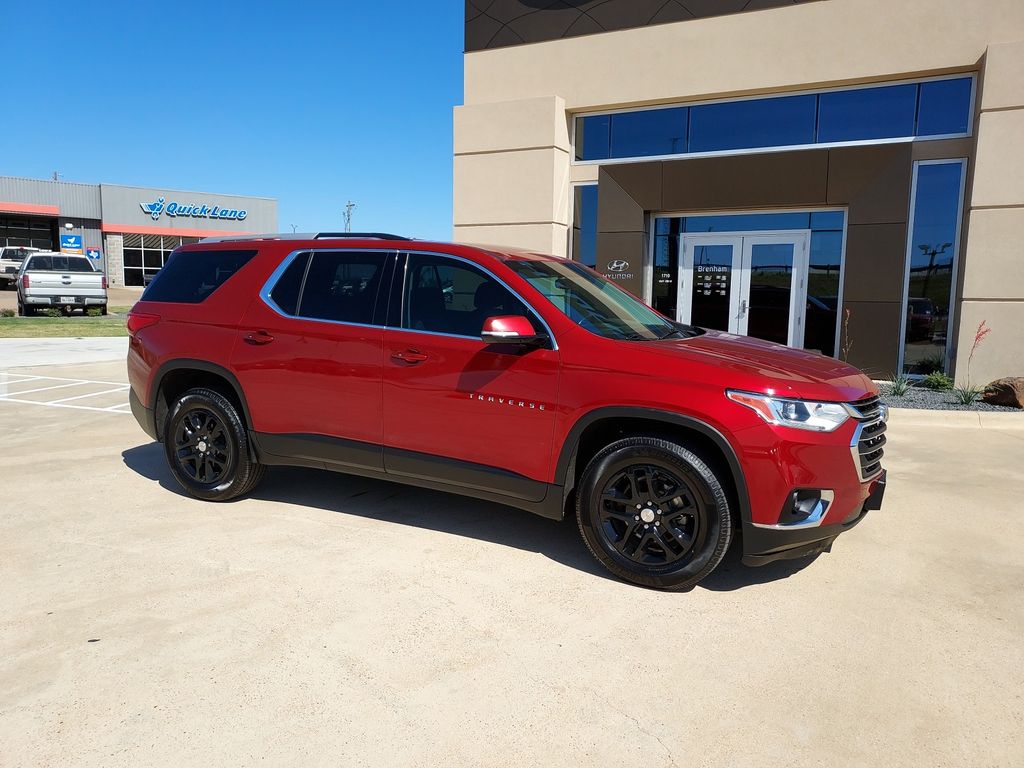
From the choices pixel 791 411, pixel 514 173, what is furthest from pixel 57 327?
pixel 791 411

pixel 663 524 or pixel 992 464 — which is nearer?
pixel 663 524

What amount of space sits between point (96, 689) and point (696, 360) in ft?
10.00

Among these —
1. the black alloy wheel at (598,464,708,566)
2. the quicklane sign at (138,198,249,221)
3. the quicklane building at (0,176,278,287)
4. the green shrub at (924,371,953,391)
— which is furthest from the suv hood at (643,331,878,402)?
the quicklane sign at (138,198,249,221)

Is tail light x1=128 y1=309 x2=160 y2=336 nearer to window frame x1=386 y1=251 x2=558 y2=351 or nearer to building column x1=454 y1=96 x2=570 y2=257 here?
window frame x1=386 y1=251 x2=558 y2=351

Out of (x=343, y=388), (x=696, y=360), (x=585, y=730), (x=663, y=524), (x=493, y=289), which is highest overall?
(x=493, y=289)

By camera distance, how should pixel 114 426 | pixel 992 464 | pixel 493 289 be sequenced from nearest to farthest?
1. pixel 493 289
2. pixel 992 464
3. pixel 114 426

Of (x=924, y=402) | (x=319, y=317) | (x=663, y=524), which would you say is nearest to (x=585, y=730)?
(x=663, y=524)

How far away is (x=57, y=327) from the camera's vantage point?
19391 mm

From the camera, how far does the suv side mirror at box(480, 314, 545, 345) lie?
3869 mm

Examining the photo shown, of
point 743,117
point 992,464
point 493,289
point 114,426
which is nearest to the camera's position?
point 493,289

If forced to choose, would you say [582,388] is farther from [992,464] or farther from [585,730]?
[992,464]

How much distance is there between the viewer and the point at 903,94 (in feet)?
36.4

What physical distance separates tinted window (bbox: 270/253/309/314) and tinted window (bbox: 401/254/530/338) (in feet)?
2.82

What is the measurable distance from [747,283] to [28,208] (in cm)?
4791
